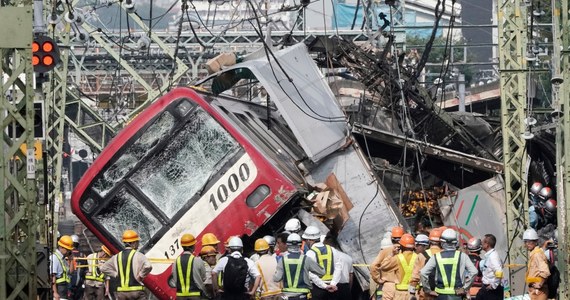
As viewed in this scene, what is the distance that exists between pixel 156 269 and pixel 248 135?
7.95 feet

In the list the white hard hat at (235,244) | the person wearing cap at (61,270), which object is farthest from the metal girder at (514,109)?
the person wearing cap at (61,270)

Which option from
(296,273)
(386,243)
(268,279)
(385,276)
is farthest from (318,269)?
(386,243)

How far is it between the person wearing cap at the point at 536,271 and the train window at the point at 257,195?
164 inches

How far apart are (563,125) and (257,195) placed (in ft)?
17.7

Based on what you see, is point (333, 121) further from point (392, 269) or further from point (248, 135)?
point (392, 269)

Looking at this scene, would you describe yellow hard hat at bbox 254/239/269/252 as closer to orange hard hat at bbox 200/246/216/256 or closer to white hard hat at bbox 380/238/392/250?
orange hard hat at bbox 200/246/216/256

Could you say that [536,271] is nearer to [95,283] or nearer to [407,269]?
[407,269]

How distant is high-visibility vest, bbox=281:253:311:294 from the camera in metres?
20.0

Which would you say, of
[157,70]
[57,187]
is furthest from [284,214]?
[157,70]

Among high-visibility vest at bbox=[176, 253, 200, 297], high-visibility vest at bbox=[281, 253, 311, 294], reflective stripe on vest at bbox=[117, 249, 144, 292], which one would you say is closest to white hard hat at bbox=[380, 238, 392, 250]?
high-visibility vest at bbox=[281, 253, 311, 294]

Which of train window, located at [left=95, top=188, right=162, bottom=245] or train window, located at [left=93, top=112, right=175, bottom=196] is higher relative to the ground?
train window, located at [left=93, top=112, right=175, bottom=196]

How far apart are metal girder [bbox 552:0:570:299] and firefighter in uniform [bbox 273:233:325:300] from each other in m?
3.21

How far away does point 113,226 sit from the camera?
2341 cm

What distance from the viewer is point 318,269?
2045 cm
